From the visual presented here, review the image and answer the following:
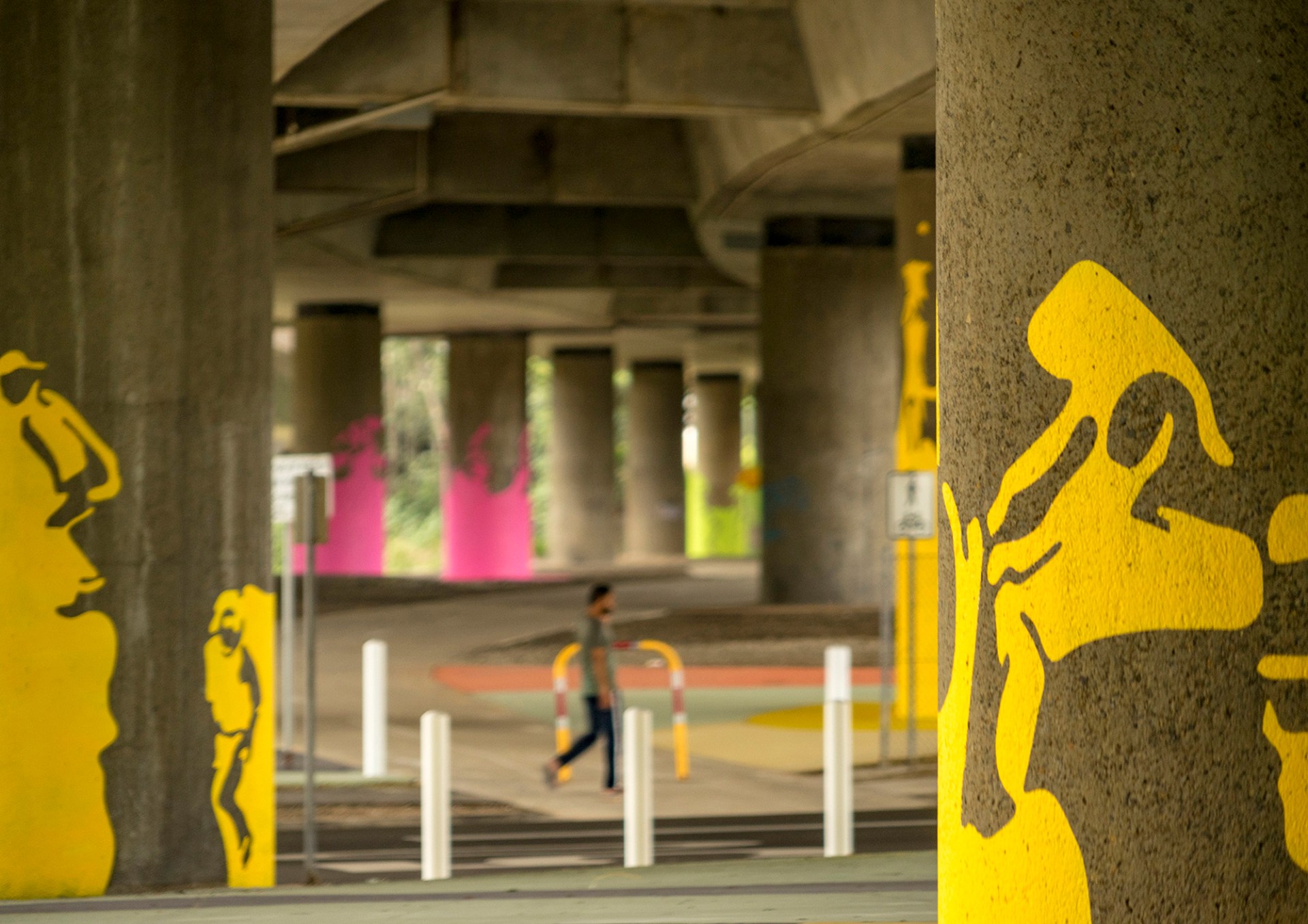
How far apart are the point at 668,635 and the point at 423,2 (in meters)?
11.1

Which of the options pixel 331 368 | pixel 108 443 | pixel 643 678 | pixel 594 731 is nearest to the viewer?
pixel 108 443

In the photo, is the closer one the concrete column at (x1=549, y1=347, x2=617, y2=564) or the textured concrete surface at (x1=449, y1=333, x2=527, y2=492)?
the textured concrete surface at (x1=449, y1=333, x2=527, y2=492)

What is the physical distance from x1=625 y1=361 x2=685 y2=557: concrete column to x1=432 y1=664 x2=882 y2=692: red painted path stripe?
38.5 m

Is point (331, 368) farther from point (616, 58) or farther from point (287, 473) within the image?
point (287, 473)

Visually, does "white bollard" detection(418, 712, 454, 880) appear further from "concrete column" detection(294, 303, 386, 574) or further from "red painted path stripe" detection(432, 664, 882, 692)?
"concrete column" detection(294, 303, 386, 574)

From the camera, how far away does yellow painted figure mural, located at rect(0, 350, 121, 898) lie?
32.2 feet

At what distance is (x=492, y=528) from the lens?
172 ft

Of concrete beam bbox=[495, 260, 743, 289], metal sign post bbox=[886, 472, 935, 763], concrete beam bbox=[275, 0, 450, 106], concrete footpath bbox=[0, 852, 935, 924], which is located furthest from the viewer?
concrete beam bbox=[495, 260, 743, 289]

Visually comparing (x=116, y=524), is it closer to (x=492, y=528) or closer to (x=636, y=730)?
(x=636, y=730)

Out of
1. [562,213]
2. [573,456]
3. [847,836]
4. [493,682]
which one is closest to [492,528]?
[573,456]

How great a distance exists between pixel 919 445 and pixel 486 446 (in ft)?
106

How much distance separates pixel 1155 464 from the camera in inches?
191

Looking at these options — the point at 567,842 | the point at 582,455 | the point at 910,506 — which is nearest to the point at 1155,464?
the point at 567,842

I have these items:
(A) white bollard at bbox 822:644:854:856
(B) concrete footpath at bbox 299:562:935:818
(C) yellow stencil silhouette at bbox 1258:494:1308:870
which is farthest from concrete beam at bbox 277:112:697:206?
(C) yellow stencil silhouette at bbox 1258:494:1308:870
